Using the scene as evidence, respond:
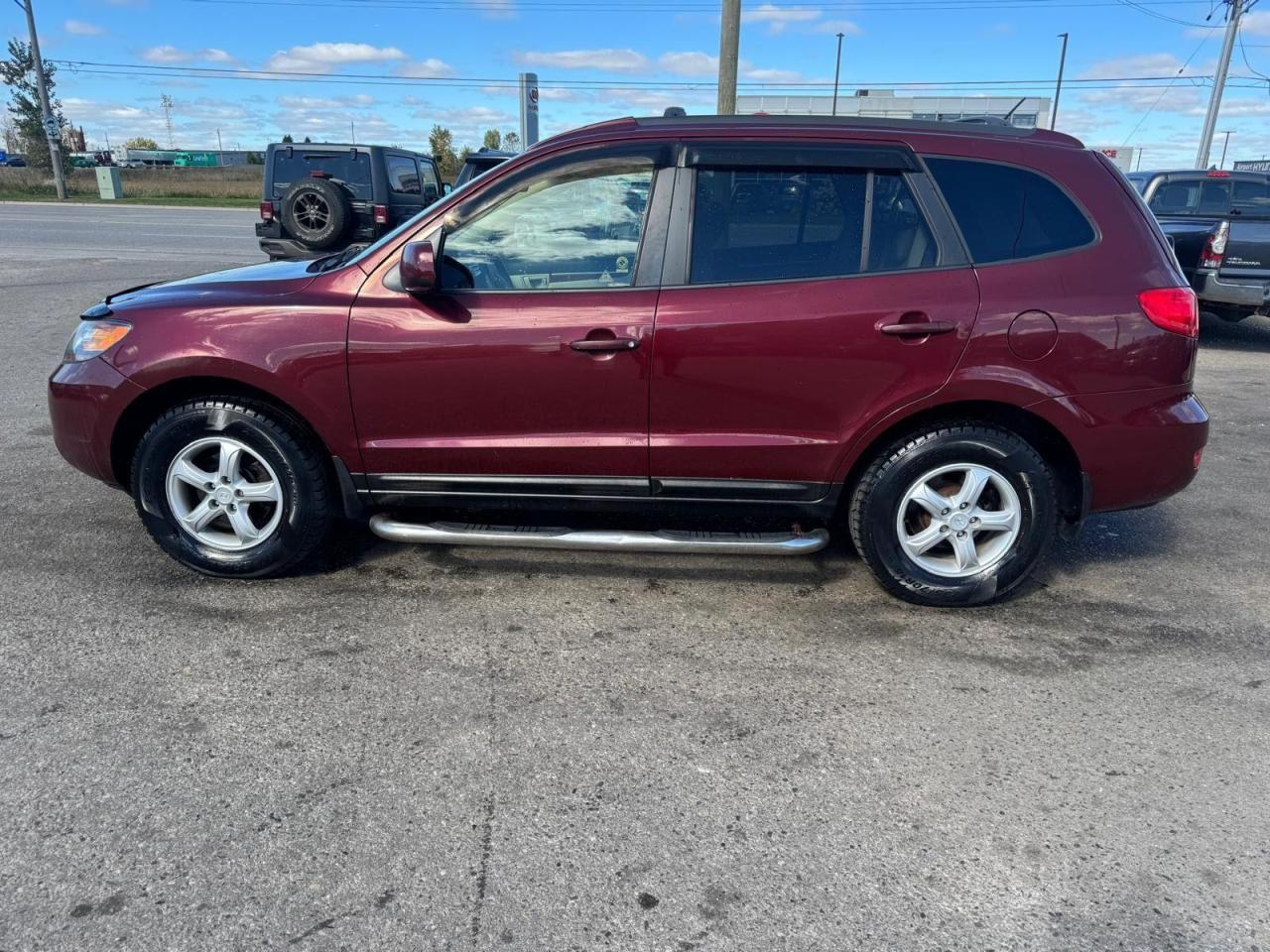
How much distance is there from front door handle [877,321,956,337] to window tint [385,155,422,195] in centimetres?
1184

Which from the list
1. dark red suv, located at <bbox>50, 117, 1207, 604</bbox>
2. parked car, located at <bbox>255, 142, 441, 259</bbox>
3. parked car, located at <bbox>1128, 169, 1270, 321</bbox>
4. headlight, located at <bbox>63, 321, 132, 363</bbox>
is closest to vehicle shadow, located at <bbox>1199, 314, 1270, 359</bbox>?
parked car, located at <bbox>1128, 169, 1270, 321</bbox>

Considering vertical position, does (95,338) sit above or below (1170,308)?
below

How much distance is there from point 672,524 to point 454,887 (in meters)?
2.41

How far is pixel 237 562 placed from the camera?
3842mm

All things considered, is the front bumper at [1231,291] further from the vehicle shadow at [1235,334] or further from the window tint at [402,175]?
the window tint at [402,175]

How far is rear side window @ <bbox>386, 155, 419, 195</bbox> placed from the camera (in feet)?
45.2

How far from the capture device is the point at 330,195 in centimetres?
1227

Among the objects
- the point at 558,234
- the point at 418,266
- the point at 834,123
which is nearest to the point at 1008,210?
the point at 834,123

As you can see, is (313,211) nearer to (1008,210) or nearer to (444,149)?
(1008,210)

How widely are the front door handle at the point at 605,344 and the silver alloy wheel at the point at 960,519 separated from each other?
49.4 inches

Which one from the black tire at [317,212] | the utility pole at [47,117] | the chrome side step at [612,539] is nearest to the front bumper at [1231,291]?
the chrome side step at [612,539]

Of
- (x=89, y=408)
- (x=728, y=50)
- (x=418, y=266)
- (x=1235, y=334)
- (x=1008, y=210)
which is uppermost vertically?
(x=728, y=50)

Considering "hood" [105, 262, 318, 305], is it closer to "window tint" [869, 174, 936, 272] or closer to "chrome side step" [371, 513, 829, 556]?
"chrome side step" [371, 513, 829, 556]

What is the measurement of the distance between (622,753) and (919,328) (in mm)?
1893
